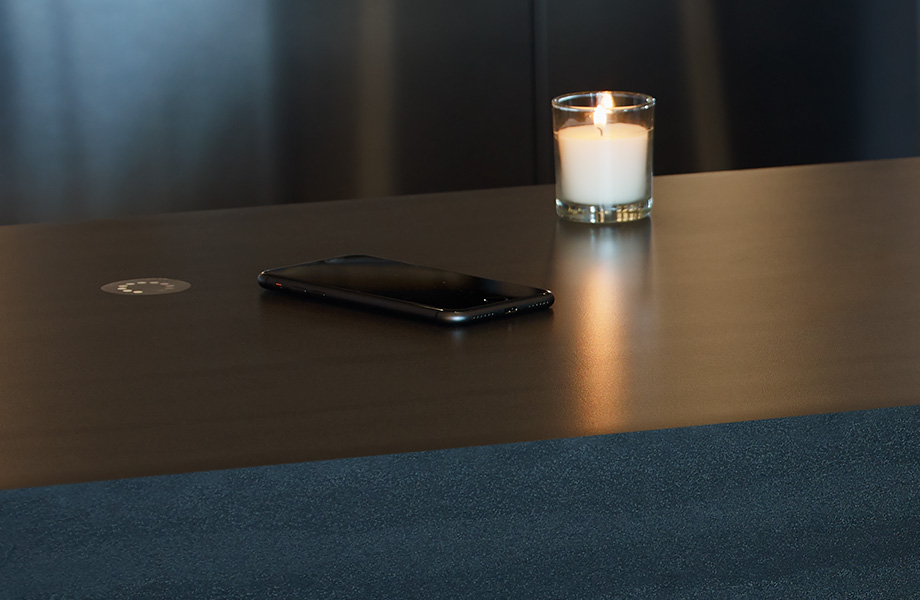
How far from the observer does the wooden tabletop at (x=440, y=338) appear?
0.52m

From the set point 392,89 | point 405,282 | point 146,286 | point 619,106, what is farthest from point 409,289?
point 392,89

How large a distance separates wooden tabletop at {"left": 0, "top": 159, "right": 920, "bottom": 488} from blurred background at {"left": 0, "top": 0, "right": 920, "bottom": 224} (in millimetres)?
1320

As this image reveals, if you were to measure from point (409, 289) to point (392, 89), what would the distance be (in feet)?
5.63

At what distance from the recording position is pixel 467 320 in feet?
2.16

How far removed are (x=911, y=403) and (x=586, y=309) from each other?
0.68ft

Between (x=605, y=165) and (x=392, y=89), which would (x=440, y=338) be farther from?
(x=392, y=89)

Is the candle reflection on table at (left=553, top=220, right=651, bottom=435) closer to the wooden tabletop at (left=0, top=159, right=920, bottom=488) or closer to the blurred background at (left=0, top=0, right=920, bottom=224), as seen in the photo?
the wooden tabletop at (left=0, top=159, right=920, bottom=488)

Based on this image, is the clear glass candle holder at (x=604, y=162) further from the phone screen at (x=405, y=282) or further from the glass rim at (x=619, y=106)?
the phone screen at (x=405, y=282)

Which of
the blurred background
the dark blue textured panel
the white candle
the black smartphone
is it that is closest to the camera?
the dark blue textured panel

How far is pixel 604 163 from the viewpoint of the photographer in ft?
3.02

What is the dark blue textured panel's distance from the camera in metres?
0.49

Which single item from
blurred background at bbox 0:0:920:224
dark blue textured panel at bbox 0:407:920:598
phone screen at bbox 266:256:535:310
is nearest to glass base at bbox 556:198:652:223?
phone screen at bbox 266:256:535:310

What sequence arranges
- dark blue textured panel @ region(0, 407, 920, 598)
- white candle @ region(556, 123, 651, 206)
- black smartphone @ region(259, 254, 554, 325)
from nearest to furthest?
dark blue textured panel @ region(0, 407, 920, 598) → black smartphone @ region(259, 254, 554, 325) → white candle @ region(556, 123, 651, 206)

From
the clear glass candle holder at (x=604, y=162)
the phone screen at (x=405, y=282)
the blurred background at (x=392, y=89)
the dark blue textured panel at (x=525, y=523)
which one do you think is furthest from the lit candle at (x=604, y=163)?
the blurred background at (x=392, y=89)
